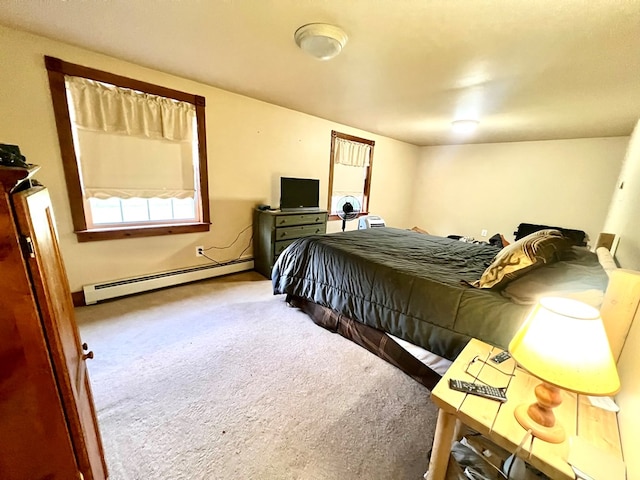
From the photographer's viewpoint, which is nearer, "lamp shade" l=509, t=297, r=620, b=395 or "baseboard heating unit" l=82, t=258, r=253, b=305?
"lamp shade" l=509, t=297, r=620, b=395

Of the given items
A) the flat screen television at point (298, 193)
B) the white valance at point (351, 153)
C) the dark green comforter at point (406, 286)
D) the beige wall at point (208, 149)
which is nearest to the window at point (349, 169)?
the white valance at point (351, 153)

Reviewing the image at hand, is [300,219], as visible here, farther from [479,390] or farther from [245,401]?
[479,390]

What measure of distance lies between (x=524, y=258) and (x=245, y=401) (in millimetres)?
1819

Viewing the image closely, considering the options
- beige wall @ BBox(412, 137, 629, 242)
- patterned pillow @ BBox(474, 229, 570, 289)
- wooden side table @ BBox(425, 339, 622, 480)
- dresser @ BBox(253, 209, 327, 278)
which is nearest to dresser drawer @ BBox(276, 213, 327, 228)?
dresser @ BBox(253, 209, 327, 278)

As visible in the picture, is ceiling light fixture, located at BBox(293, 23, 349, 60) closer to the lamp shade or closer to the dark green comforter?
the dark green comforter

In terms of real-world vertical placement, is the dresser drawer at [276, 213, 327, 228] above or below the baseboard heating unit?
above

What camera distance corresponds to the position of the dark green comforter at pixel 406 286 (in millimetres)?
1536

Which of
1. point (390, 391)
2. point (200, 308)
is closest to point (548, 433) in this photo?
point (390, 391)

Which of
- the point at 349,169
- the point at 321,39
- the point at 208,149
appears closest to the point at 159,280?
the point at 208,149

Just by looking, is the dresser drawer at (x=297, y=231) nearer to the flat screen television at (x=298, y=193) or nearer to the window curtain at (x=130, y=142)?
the flat screen television at (x=298, y=193)

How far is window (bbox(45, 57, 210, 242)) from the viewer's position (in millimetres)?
2260

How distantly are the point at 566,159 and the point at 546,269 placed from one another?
4313mm

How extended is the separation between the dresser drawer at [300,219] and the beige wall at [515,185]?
11.1ft

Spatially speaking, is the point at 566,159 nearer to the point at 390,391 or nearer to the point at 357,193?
the point at 357,193
